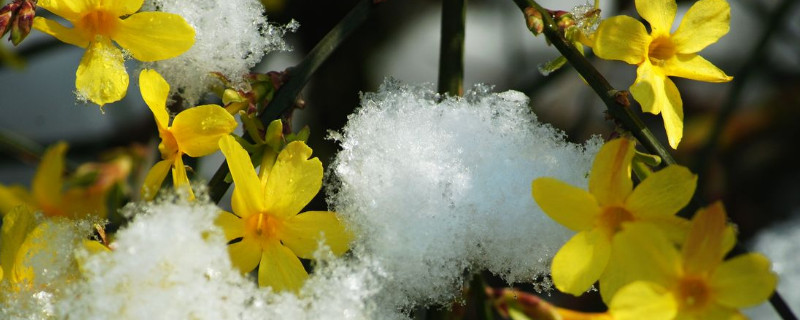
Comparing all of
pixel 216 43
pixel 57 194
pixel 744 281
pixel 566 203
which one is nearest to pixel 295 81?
pixel 216 43

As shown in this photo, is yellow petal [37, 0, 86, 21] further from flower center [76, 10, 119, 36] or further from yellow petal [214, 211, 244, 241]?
yellow petal [214, 211, 244, 241]

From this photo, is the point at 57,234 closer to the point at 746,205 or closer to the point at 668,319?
the point at 668,319

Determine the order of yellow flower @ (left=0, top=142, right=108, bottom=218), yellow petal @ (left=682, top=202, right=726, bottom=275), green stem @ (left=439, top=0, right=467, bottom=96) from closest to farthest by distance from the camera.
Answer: yellow petal @ (left=682, top=202, right=726, bottom=275), green stem @ (left=439, top=0, right=467, bottom=96), yellow flower @ (left=0, top=142, right=108, bottom=218)

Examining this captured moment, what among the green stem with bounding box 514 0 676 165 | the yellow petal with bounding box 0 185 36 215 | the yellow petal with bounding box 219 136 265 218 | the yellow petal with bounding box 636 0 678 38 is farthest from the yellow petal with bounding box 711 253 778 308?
the yellow petal with bounding box 0 185 36 215

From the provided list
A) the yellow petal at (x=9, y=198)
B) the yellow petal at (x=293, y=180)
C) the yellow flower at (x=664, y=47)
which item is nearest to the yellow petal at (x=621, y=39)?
the yellow flower at (x=664, y=47)

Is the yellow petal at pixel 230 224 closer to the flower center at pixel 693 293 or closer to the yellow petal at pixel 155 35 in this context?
the yellow petal at pixel 155 35

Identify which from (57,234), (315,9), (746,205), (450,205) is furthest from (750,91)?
(57,234)
